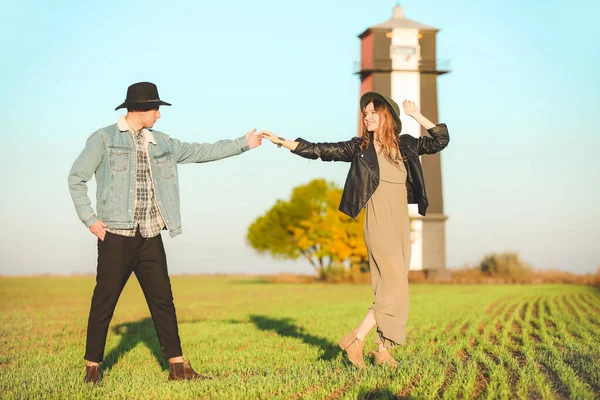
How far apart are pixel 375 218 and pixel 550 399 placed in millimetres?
2346

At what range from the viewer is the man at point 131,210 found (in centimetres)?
680

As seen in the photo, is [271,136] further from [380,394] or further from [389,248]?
[380,394]

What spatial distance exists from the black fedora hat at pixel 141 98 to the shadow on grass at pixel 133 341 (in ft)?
9.03

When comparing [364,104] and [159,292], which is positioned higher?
[364,104]

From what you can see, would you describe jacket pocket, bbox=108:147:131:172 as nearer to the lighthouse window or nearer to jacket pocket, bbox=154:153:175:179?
jacket pocket, bbox=154:153:175:179

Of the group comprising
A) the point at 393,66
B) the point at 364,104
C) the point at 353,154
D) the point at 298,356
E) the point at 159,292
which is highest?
the point at 393,66

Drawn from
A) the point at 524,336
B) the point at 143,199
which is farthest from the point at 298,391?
the point at 524,336

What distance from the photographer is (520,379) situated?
6164 mm

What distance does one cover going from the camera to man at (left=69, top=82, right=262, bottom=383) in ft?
22.3

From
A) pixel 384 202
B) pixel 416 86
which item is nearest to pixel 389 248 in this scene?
pixel 384 202

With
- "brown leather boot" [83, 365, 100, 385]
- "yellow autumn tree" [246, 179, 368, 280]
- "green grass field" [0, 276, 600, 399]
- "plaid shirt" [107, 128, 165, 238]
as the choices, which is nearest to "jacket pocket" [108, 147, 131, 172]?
"plaid shirt" [107, 128, 165, 238]

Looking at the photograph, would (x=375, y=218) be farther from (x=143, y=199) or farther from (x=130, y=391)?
(x=130, y=391)

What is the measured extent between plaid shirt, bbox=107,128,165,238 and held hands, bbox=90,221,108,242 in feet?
0.35

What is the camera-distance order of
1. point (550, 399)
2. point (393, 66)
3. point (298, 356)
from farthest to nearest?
point (393, 66)
point (298, 356)
point (550, 399)
